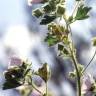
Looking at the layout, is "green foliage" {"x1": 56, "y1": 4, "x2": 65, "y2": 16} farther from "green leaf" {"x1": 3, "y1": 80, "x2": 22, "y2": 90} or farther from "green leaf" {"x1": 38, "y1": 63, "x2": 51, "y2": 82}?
"green leaf" {"x1": 3, "y1": 80, "x2": 22, "y2": 90}

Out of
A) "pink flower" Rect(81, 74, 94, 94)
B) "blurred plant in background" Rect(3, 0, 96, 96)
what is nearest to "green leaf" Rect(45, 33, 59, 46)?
"blurred plant in background" Rect(3, 0, 96, 96)

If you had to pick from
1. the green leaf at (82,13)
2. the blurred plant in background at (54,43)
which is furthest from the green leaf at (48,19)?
the green leaf at (82,13)

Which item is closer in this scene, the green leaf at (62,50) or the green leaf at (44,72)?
the green leaf at (62,50)

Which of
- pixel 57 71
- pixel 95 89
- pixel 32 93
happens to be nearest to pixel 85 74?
pixel 95 89

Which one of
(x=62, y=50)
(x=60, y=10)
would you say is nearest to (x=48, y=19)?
(x=60, y=10)

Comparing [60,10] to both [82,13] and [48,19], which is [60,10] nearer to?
[48,19]

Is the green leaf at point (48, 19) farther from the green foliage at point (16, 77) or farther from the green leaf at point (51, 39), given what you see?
the green foliage at point (16, 77)

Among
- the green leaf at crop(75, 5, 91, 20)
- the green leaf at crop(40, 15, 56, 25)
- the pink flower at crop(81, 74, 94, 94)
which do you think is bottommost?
the pink flower at crop(81, 74, 94, 94)
